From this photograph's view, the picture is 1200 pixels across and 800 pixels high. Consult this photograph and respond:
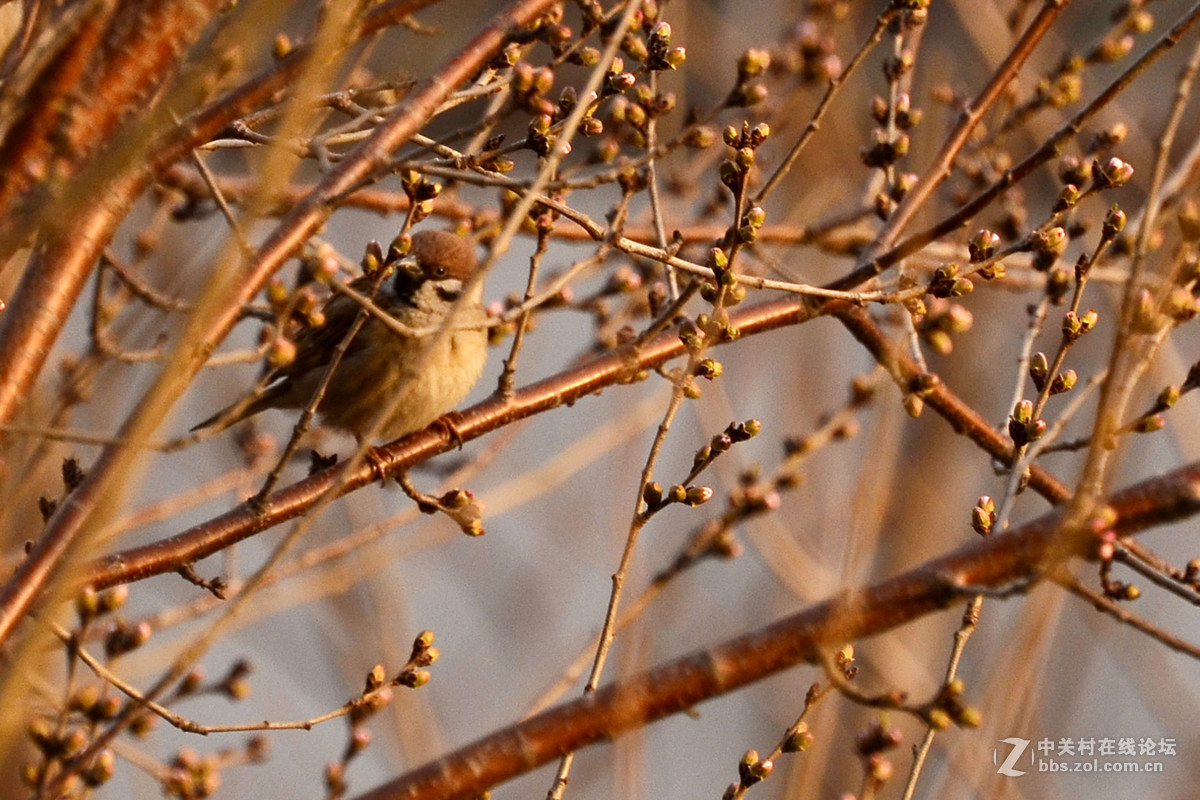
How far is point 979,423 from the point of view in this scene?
11.8 feet

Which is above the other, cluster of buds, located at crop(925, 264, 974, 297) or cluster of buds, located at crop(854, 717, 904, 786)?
cluster of buds, located at crop(925, 264, 974, 297)

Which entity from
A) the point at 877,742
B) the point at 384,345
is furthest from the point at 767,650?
the point at 384,345

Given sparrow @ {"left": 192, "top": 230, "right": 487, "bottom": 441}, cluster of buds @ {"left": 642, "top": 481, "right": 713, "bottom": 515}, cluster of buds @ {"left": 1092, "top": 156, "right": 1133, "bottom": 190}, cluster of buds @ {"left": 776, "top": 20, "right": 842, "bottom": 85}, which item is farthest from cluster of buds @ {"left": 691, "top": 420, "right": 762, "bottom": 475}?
cluster of buds @ {"left": 776, "top": 20, "right": 842, "bottom": 85}

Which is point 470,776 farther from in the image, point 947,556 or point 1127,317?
point 1127,317

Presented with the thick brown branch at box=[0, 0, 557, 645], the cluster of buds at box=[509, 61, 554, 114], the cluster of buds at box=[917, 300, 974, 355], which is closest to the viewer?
the thick brown branch at box=[0, 0, 557, 645]

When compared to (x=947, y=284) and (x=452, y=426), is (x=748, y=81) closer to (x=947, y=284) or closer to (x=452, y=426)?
(x=947, y=284)

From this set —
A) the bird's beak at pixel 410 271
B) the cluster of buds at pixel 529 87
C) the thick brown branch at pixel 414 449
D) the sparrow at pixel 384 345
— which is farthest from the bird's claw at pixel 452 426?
the cluster of buds at pixel 529 87

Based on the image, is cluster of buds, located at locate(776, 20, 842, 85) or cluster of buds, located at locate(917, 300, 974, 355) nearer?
cluster of buds, located at locate(917, 300, 974, 355)

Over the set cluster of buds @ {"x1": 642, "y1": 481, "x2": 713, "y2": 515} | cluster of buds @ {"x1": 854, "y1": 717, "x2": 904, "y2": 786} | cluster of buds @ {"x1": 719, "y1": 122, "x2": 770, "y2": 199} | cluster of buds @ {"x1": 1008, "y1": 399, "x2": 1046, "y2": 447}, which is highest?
cluster of buds @ {"x1": 719, "y1": 122, "x2": 770, "y2": 199}

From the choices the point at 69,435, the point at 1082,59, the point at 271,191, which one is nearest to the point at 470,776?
the point at 69,435

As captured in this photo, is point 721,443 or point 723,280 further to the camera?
point 721,443

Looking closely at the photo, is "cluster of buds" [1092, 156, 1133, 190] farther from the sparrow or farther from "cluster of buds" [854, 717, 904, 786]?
the sparrow

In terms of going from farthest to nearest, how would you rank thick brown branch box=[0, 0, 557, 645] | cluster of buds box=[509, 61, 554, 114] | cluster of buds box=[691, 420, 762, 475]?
cluster of buds box=[691, 420, 762, 475] < cluster of buds box=[509, 61, 554, 114] < thick brown branch box=[0, 0, 557, 645]

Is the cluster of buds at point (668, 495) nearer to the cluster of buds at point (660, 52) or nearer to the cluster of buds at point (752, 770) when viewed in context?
the cluster of buds at point (752, 770)
